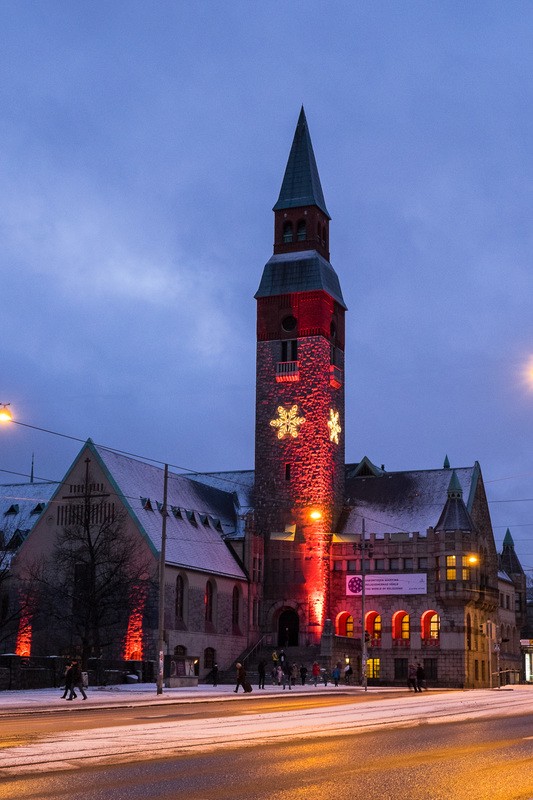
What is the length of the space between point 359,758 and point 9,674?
32.4 metres

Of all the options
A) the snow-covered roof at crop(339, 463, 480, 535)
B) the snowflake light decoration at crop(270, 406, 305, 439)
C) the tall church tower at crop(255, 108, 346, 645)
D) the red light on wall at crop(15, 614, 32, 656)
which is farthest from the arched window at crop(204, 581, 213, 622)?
the snowflake light decoration at crop(270, 406, 305, 439)

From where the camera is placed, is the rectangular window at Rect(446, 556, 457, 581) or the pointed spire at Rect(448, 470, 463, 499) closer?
the rectangular window at Rect(446, 556, 457, 581)

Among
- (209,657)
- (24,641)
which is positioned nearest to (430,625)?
(209,657)

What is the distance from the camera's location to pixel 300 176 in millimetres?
88812

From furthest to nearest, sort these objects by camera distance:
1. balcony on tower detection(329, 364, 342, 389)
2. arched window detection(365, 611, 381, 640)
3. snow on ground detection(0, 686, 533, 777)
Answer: balcony on tower detection(329, 364, 342, 389) < arched window detection(365, 611, 381, 640) < snow on ground detection(0, 686, 533, 777)

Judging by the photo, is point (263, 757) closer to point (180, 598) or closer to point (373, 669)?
point (180, 598)

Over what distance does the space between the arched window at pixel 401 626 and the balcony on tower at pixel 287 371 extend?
63.5ft

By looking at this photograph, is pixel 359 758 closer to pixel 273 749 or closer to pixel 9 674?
pixel 273 749

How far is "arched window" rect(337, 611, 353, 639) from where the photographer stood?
81.2m

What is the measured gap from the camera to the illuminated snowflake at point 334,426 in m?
83.4

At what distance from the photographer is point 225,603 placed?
250 feet

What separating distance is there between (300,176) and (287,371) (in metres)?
17.0

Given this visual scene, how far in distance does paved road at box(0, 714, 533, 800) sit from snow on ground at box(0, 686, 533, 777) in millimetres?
888

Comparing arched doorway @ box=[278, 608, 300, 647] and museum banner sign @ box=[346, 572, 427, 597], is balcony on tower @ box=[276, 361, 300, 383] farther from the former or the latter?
arched doorway @ box=[278, 608, 300, 647]
